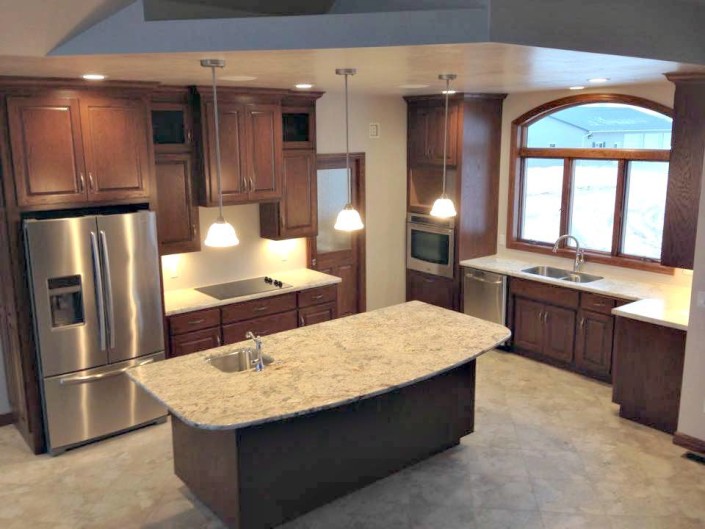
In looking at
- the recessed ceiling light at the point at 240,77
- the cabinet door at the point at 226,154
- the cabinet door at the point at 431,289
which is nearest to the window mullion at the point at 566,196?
the cabinet door at the point at 431,289

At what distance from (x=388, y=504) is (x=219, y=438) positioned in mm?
1119

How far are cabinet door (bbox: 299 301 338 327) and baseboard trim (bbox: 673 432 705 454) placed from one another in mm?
2951

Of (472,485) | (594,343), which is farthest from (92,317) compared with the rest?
(594,343)

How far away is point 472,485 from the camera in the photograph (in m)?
3.91

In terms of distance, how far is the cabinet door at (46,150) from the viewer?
399cm

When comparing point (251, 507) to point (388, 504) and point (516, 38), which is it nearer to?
point (388, 504)

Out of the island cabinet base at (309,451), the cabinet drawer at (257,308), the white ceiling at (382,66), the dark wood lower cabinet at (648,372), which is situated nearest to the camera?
the white ceiling at (382,66)

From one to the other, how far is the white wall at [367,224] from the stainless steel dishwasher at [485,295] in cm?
97

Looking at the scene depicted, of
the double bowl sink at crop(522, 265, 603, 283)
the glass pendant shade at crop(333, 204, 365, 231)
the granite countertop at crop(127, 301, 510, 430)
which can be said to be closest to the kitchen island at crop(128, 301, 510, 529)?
the granite countertop at crop(127, 301, 510, 430)

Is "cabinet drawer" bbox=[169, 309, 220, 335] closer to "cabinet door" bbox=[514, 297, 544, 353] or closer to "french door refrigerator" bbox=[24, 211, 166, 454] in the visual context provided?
"french door refrigerator" bbox=[24, 211, 166, 454]

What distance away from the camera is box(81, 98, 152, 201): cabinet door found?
4266 mm

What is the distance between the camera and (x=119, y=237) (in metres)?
4.37

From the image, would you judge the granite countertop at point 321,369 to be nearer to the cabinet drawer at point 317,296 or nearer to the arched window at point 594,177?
the cabinet drawer at point 317,296

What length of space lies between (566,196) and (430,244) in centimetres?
145
